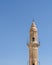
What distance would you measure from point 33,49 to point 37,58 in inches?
71.0

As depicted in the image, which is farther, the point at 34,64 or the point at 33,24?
the point at 33,24

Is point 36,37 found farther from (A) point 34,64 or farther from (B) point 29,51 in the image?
(A) point 34,64

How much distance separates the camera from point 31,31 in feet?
102

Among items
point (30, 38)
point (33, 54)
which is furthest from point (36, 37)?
point (33, 54)

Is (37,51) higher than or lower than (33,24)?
lower

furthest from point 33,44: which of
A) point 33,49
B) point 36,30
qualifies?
point 36,30

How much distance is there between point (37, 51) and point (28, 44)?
2147 millimetres

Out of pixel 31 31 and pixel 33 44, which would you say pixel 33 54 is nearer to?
pixel 33 44

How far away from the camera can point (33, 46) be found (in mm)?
30172

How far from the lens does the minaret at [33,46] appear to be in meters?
29.7

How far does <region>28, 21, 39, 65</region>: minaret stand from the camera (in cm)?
2969

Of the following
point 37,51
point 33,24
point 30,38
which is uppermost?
point 33,24

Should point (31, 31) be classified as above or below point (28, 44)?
above

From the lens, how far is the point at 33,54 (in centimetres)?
2986
